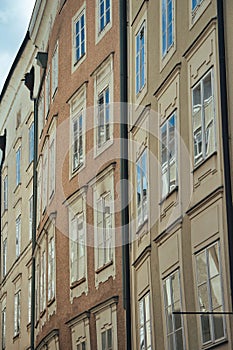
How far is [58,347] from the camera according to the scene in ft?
77.3

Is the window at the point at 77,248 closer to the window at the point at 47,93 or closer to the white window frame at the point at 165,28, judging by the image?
the window at the point at 47,93

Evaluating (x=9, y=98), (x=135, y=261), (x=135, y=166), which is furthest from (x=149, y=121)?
(x=9, y=98)

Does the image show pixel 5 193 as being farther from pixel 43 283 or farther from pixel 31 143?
pixel 43 283

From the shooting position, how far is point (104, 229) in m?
20.9

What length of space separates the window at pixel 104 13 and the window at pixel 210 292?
331 inches

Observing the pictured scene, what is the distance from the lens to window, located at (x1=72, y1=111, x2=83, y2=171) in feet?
75.4

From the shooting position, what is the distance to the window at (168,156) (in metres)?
16.6

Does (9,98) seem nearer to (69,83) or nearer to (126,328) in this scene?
(69,83)

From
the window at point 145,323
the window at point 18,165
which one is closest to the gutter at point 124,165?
the window at point 145,323

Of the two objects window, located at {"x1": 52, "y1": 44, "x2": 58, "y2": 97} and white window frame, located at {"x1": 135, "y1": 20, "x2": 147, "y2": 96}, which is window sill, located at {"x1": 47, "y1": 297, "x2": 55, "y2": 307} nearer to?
window, located at {"x1": 52, "y1": 44, "x2": 58, "y2": 97}

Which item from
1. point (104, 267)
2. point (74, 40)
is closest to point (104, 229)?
point (104, 267)

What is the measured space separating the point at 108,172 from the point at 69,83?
437cm

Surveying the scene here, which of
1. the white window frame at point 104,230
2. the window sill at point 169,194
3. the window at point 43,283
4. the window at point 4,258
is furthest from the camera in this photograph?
the window at point 4,258

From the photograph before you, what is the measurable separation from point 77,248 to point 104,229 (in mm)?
1941
